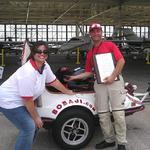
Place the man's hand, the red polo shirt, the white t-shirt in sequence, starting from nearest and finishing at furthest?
the white t-shirt → the man's hand → the red polo shirt

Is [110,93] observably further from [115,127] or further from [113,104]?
[115,127]

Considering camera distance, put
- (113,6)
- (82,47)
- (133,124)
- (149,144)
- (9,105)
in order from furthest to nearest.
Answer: (82,47)
(113,6)
(133,124)
(149,144)
(9,105)

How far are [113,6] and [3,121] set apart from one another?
66.9 feet

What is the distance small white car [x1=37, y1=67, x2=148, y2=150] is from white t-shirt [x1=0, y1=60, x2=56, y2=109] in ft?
3.20

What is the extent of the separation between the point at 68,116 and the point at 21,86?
134 cm

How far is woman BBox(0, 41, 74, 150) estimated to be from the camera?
421 cm

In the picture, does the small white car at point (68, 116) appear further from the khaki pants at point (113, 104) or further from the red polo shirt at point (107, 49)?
the red polo shirt at point (107, 49)

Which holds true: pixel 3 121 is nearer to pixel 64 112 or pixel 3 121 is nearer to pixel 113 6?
pixel 64 112

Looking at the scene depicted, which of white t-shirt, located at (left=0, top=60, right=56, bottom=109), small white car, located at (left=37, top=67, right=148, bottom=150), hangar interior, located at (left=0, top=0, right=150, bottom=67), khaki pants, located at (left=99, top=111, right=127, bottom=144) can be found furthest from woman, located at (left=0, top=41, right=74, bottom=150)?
hangar interior, located at (left=0, top=0, right=150, bottom=67)

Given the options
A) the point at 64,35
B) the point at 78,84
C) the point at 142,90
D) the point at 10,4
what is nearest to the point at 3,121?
the point at 78,84

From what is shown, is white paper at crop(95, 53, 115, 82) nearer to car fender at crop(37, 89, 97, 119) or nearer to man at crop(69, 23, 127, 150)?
man at crop(69, 23, 127, 150)

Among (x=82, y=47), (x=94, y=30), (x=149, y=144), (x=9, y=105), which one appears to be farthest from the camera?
(x=82, y=47)

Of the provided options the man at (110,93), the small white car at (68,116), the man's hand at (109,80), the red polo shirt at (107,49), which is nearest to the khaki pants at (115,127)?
the man at (110,93)

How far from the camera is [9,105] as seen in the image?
432 centimetres
